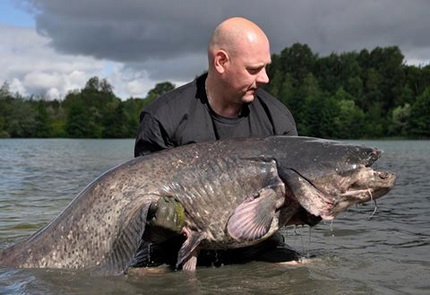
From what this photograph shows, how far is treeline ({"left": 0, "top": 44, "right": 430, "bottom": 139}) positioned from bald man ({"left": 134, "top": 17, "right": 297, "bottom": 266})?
86.6 m

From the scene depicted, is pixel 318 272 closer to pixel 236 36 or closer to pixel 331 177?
pixel 331 177

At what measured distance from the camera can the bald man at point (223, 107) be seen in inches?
196

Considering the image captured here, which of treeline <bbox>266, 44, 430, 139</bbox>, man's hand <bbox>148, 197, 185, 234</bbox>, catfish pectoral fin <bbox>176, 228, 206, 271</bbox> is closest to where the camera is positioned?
man's hand <bbox>148, 197, 185, 234</bbox>

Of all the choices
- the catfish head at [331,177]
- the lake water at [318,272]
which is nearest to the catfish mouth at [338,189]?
the catfish head at [331,177]

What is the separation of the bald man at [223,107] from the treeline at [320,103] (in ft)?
284

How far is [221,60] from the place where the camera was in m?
5.07

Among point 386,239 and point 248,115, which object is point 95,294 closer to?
point 248,115

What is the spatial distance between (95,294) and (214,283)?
910 mm

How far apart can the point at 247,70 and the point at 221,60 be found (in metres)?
0.25

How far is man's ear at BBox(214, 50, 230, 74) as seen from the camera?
5.04m

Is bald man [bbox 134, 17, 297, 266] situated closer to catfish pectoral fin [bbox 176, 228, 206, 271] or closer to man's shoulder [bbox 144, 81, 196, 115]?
man's shoulder [bbox 144, 81, 196, 115]

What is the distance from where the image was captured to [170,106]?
525 centimetres

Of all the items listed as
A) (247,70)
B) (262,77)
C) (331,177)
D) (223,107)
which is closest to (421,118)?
(223,107)

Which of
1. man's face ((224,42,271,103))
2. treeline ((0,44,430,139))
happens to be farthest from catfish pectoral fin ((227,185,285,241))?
treeline ((0,44,430,139))
